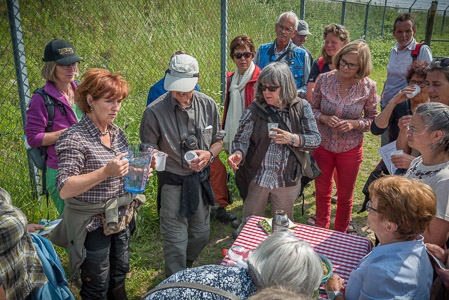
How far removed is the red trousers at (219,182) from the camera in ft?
15.1

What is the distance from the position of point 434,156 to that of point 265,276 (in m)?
1.49

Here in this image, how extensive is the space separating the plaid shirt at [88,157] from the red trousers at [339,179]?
2.10 meters

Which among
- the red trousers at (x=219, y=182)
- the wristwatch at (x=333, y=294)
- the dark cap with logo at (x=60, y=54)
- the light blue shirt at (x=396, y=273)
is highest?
the dark cap with logo at (x=60, y=54)

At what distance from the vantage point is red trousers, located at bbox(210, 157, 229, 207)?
4.59m

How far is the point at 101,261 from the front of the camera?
107 inches

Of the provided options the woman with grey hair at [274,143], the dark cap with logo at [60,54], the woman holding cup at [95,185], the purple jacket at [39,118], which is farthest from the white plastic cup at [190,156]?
the dark cap with logo at [60,54]

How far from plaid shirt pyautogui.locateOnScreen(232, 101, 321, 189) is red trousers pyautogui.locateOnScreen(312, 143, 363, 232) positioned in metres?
0.59

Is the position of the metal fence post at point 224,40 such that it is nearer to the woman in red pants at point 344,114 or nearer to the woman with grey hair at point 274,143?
the woman in red pants at point 344,114

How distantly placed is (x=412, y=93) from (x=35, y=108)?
3.15m

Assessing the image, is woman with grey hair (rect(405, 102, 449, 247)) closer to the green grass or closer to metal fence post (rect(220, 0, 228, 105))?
the green grass

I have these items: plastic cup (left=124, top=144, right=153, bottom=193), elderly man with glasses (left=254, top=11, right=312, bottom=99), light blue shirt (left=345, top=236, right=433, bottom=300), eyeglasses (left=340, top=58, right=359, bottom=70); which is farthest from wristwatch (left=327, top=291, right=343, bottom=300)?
elderly man with glasses (left=254, top=11, right=312, bottom=99)

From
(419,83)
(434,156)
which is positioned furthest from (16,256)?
(419,83)

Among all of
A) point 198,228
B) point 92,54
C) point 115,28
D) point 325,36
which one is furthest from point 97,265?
point 115,28

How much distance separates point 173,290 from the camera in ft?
5.25
